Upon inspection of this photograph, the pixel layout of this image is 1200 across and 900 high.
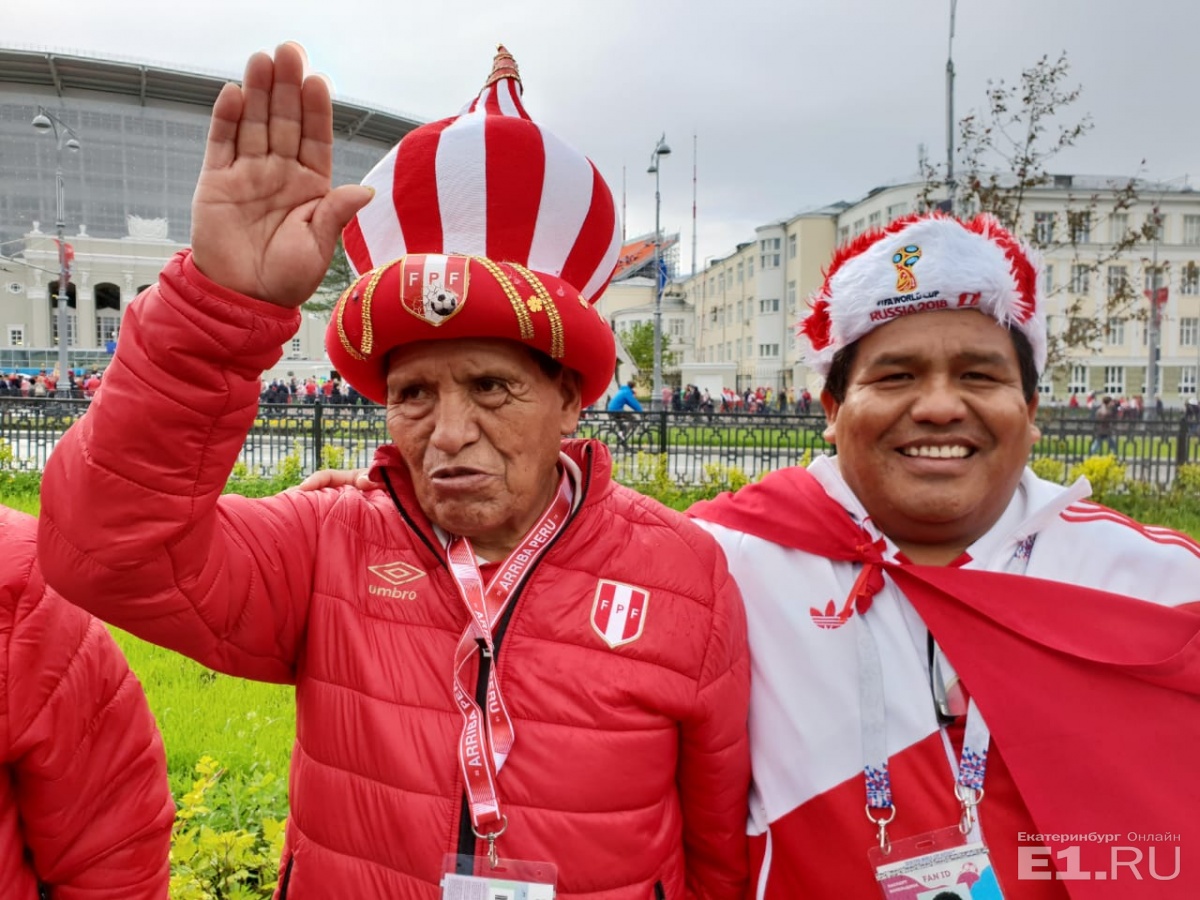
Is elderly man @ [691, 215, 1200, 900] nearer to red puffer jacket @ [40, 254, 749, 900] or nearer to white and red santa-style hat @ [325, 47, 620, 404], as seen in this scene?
red puffer jacket @ [40, 254, 749, 900]

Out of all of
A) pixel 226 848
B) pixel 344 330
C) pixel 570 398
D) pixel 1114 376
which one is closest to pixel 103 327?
pixel 1114 376

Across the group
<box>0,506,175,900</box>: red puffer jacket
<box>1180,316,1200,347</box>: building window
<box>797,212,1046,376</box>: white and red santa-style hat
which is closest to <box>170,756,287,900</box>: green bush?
<box>0,506,175,900</box>: red puffer jacket

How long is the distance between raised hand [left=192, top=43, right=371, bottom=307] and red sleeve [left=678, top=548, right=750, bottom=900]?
3.37ft

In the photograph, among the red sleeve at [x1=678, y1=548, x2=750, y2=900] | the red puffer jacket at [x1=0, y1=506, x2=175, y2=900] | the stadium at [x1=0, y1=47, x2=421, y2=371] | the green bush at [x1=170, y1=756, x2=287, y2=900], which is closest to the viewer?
the red puffer jacket at [x1=0, y1=506, x2=175, y2=900]

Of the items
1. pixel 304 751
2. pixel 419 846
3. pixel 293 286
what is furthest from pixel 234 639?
pixel 293 286

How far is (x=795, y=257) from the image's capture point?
57188mm

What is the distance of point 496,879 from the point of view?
4.89 ft

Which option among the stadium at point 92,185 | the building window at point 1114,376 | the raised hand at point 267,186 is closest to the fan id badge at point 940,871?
the raised hand at point 267,186

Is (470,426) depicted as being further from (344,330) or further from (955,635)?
(955,635)

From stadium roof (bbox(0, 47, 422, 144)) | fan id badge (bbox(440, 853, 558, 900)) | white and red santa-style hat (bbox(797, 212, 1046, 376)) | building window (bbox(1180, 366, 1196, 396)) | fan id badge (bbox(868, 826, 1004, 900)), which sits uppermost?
stadium roof (bbox(0, 47, 422, 144))

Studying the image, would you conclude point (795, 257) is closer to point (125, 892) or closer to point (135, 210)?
point (135, 210)

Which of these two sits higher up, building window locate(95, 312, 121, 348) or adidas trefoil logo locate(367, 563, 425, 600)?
building window locate(95, 312, 121, 348)

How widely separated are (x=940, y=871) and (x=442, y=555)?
3.89ft

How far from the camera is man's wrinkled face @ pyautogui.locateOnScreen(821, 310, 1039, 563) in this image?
1.90 metres
